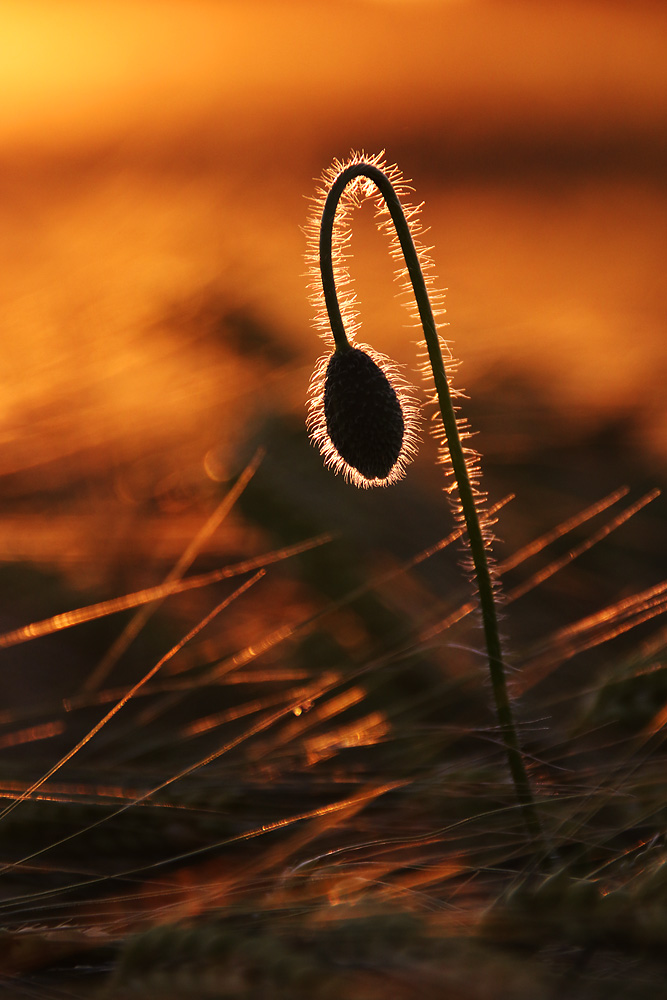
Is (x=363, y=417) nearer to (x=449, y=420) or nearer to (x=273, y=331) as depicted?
(x=449, y=420)

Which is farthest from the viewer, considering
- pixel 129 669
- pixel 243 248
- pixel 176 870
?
pixel 243 248

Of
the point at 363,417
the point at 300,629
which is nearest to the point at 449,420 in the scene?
the point at 363,417

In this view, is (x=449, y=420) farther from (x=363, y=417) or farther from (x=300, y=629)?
(x=300, y=629)

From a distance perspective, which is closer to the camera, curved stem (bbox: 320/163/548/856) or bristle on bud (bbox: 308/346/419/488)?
curved stem (bbox: 320/163/548/856)

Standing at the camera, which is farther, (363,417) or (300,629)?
(300,629)

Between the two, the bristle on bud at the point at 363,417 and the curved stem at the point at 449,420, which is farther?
the bristle on bud at the point at 363,417

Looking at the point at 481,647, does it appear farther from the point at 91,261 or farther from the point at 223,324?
the point at 91,261

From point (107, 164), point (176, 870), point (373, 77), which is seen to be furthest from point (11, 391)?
point (373, 77)

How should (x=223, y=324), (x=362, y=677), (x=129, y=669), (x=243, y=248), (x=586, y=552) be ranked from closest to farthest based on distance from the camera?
(x=362, y=677) < (x=129, y=669) < (x=586, y=552) < (x=223, y=324) < (x=243, y=248)
